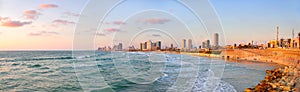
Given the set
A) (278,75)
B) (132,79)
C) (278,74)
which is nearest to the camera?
(278,75)

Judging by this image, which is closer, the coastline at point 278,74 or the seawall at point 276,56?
the coastline at point 278,74

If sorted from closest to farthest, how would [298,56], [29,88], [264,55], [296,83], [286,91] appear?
[286,91] → [296,83] → [29,88] → [298,56] → [264,55]

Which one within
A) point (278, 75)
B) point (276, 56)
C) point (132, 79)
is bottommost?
point (132, 79)

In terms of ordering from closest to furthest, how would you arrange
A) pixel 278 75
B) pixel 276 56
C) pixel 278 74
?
1. pixel 278 75
2. pixel 278 74
3. pixel 276 56

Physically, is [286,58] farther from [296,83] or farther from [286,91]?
[286,91]

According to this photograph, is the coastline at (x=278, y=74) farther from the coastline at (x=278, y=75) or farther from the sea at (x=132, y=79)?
the sea at (x=132, y=79)

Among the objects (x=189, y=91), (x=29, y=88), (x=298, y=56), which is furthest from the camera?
(x=298, y=56)

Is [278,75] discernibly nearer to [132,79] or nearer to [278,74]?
[278,74]

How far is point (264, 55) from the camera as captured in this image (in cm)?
4331

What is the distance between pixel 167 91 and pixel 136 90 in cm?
155

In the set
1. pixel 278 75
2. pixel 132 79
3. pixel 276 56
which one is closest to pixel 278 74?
pixel 278 75

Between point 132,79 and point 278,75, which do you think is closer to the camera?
point 278,75

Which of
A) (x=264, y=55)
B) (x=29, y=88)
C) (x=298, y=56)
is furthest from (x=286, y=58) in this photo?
(x=29, y=88)

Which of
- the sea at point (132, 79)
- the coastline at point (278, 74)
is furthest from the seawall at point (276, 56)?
the sea at point (132, 79)
